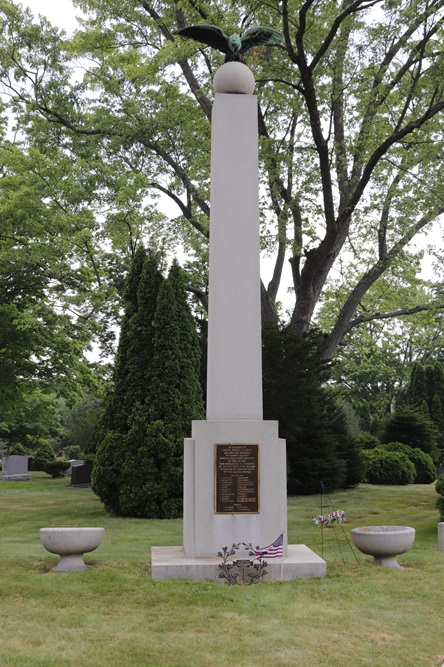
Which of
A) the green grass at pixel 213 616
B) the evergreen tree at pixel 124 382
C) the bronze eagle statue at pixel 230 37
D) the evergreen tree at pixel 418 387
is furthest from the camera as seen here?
the evergreen tree at pixel 418 387

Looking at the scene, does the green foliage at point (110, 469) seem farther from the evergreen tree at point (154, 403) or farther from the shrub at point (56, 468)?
the shrub at point (56, 468)

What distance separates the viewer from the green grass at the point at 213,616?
203 inches

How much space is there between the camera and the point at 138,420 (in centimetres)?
1452

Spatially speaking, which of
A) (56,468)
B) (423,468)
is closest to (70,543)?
(423,468)

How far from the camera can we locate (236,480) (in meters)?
8.27

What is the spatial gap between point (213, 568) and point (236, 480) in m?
1.13

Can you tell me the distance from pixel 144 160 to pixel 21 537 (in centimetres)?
1633

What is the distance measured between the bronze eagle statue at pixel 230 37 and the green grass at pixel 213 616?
7.66m

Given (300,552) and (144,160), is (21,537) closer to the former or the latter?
(300,552)

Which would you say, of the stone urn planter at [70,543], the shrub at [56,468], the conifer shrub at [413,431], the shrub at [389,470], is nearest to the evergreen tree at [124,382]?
the stone urn planter at [70,543]

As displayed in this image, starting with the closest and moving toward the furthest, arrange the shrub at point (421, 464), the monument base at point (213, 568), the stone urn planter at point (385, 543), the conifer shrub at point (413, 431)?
the monument base at point (213, 568) < the stone urn planter at point (385, 543) < the shrub at point (421, 464) < the conifer shrub at point (413, 431)

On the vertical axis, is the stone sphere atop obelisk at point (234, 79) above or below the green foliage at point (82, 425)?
above

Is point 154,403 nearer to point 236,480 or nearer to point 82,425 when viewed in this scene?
point 236,480

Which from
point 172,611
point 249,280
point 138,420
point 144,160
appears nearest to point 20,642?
point 172,611
